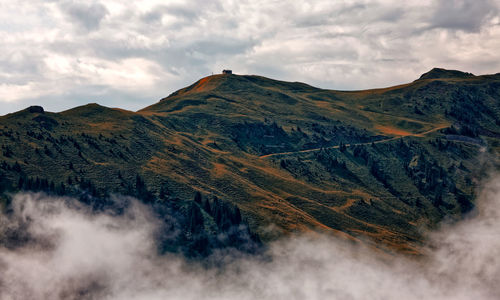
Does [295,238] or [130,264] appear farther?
[295,238]

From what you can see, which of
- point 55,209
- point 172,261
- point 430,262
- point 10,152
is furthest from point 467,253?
point 10,152

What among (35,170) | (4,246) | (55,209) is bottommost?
(4,246)

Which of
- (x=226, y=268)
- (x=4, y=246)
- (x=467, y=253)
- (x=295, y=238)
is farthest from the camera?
(x=467, y=253)

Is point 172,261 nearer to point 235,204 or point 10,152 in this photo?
point 235,204

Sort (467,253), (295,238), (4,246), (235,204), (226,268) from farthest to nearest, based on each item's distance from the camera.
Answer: (467,253), (235,204), (295,238), (226,268), (4,246)

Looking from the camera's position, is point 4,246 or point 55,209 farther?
point 55,209

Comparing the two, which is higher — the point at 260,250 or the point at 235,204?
the point at 235,204

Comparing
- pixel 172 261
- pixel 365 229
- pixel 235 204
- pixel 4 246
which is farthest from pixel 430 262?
pixel 4 246

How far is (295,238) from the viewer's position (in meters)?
161

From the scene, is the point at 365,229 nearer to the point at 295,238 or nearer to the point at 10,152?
the point at 295,238

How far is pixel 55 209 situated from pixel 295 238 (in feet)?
302

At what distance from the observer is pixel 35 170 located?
162750mm

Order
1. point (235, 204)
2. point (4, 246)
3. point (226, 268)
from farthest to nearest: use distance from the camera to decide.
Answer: point (235, 204) < point (226, 268) < point (4, 246)

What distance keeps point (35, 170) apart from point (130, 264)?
55.3m
